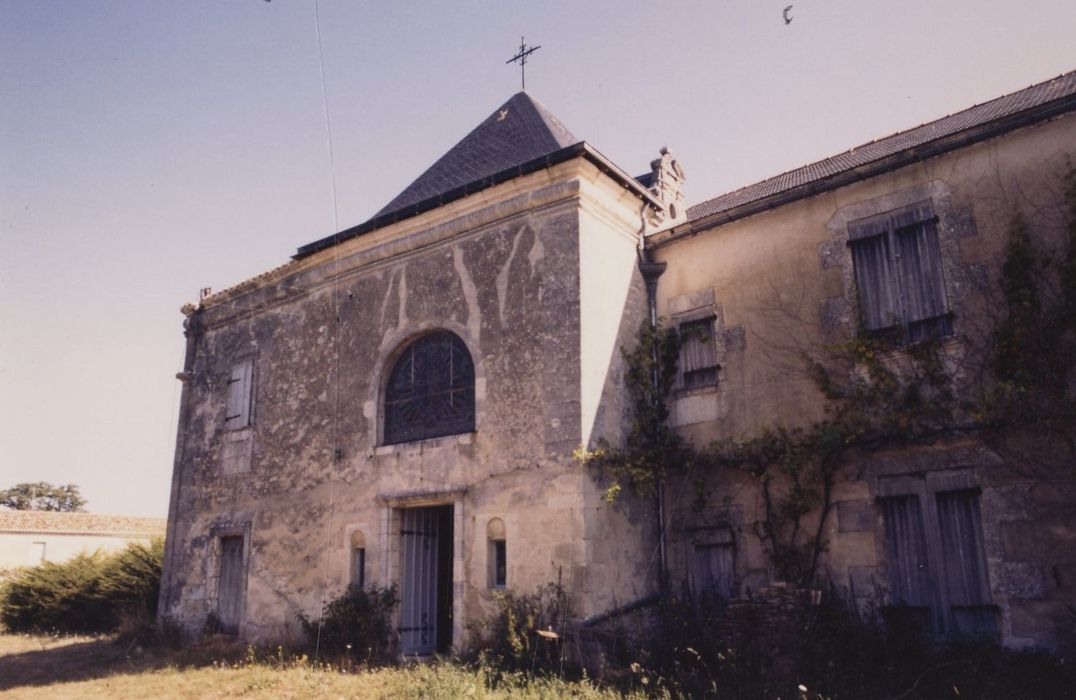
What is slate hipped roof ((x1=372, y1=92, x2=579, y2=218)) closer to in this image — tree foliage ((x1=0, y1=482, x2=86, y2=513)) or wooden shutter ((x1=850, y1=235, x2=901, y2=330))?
wooden shutter ((x1=850, y1=235, x2=901, y2=330))

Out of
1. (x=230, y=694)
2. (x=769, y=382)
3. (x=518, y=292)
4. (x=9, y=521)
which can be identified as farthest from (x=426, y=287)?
(x=9, y=521)

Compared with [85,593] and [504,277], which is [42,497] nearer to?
[85,593]

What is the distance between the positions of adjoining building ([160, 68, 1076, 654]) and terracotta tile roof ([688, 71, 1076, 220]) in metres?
0.07

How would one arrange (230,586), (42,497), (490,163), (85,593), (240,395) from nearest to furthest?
(490,163) → (230,586) → (240,395) → (85,593) → (42,497)

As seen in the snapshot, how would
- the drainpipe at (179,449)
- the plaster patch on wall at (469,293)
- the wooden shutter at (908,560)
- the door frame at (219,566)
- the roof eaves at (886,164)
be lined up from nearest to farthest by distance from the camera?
the wooden shutter at (908,560)
the roof eaves at (886,164)
the plaster patch on wall at (469,293)
the door frame at (219,566)
the drainpipe at (179,449)

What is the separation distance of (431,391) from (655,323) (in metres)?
3.20

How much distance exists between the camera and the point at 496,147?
11.8 m

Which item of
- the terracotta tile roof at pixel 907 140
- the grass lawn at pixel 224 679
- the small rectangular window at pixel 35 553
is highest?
the terracotta tile roof at pixel 907 140

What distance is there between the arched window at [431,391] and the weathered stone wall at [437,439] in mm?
205

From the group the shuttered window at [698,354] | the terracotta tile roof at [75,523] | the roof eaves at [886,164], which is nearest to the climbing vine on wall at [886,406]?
the shuttered window at [698,354]

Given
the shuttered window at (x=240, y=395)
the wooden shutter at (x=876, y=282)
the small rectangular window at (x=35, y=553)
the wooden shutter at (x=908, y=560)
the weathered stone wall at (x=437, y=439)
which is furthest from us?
the small rectangular window at (x=35, y=553)

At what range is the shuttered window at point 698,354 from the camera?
9.54 meters

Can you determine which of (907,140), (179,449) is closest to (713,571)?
(907,140)

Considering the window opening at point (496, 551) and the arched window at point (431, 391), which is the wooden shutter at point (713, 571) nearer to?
the window opening at point (496, 551)
